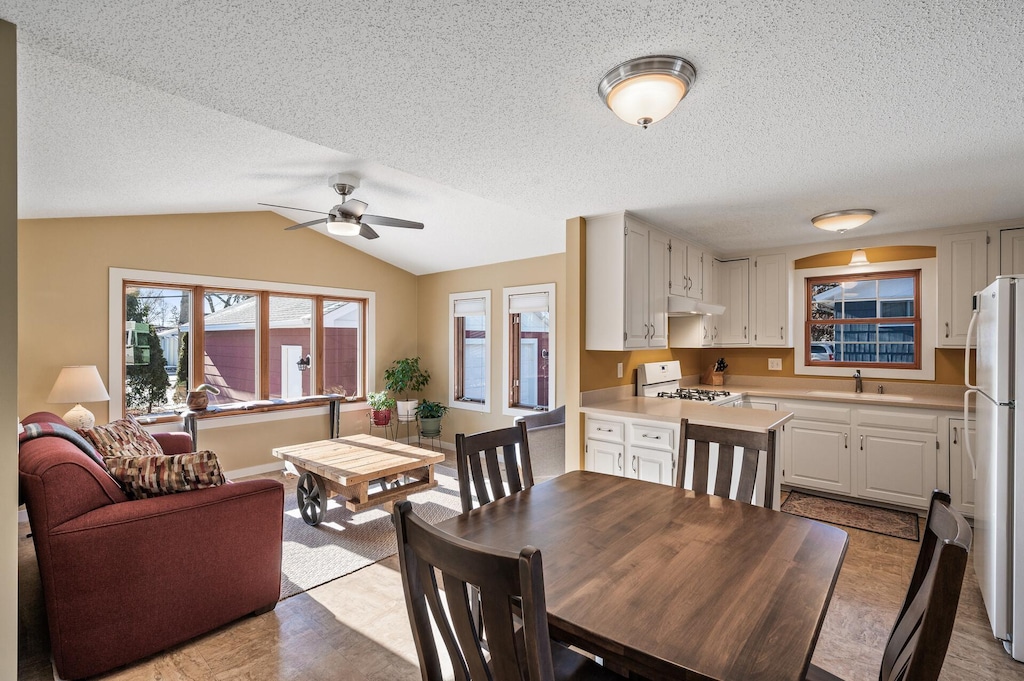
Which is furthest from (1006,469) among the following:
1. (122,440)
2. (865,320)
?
(122,440)

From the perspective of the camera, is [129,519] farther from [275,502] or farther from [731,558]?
[731,558]

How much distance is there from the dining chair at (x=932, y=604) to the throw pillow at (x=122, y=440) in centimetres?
389

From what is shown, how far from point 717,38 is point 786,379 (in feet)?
13.5

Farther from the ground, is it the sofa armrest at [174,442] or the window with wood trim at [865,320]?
the window with wood trim at [865,320]

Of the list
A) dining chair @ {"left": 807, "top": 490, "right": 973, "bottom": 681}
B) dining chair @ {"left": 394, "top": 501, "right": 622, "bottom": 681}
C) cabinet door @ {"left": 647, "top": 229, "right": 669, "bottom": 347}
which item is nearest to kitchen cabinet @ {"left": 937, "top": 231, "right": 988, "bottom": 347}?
cabinet door @ {"left": 647, "top": 229, "right": 669, "bottom": 347}

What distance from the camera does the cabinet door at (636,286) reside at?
345cm

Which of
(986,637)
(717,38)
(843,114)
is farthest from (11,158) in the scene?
(986,637)

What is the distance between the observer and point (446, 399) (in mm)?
6480

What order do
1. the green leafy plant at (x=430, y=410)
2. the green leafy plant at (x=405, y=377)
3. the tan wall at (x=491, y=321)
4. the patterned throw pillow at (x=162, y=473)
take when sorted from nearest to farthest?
the patterned throw pillow at (x=162, y=473), the tan wall at (x=491, y=321), the green leafy plant at (x=430, y=410), the green leafy plant at (x=405, y=377)

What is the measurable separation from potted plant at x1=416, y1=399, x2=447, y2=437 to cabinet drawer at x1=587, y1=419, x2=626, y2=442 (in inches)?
122

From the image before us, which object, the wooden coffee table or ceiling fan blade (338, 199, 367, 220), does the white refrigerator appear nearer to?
the wooden coffee table

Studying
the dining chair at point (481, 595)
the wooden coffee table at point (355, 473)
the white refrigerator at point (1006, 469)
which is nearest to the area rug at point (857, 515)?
the white refrigerator at point (1006, 469)

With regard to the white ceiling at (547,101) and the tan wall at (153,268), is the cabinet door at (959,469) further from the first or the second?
the tan wall at (153,268)

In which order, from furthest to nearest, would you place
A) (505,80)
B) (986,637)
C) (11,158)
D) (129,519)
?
(986,637), (129,519), (505,80), (11,158)
